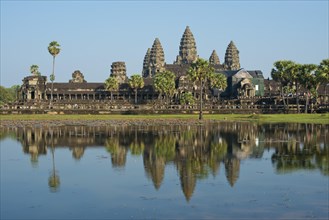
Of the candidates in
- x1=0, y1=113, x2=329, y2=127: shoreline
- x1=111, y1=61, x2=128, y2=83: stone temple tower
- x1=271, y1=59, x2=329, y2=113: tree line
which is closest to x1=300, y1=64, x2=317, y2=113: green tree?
x1=271, y1=59, x2=329, y2=113: tree line

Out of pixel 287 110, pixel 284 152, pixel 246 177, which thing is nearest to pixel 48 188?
pixel 246 177

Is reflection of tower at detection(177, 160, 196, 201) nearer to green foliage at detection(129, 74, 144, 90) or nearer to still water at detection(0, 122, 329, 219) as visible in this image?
still water at detection(0, 122, 329, 219)

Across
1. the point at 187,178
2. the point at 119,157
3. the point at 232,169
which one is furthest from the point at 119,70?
the point at 187,178

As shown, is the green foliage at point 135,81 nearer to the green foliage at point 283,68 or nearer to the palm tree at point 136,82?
the palm tree at point 136,82

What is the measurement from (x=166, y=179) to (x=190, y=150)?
A: 14.2 m

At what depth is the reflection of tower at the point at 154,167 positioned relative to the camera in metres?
29.7

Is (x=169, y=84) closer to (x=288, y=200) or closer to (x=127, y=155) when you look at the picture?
(x=127, y=155)

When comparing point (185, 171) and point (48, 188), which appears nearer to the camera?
point (48, 188)

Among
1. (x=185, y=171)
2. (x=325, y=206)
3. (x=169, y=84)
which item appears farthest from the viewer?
(x=169, y=84)

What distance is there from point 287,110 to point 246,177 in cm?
8688

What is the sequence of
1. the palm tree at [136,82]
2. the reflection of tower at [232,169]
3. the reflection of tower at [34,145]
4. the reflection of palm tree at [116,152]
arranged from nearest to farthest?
the reflection of tower at [232,169], the reflection of palm tree at [116,152], the reflection of tower at [34,145], the palm tree at [136,82]

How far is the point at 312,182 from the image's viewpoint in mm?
28250

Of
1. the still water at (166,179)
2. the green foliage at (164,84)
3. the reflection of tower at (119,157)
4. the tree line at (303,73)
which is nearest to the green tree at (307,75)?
the tree line at (303,73)

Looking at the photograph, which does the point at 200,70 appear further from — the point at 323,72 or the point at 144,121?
the point at 323,72
